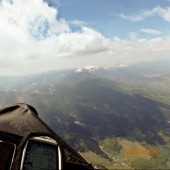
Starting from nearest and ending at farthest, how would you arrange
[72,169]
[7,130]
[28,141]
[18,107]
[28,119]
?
[28,141], [72,169], [7,130], [28,119], [18,107]

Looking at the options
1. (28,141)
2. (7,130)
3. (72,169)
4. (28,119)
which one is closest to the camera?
(28,141)

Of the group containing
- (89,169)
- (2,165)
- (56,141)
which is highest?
(56,141)

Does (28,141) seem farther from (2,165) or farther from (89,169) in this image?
(89,169)

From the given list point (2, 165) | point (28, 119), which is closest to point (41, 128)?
point (28, 119)

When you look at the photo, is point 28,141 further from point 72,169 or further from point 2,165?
point 72,169

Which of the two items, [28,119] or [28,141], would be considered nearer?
[28,141]

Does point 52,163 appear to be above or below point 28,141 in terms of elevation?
below
